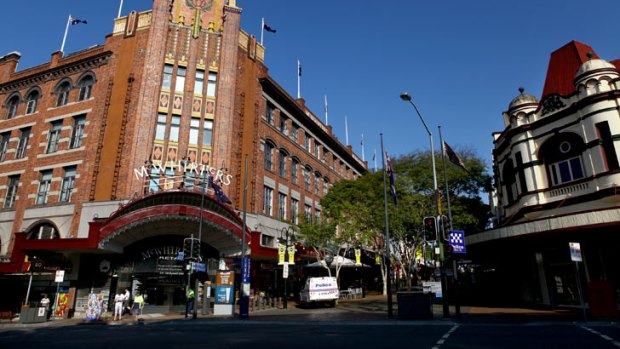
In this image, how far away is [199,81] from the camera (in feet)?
106

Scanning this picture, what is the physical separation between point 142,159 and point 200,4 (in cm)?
1505

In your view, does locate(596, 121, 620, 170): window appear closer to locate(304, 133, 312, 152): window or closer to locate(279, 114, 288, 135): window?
locate(279, 114, 288, 135): window

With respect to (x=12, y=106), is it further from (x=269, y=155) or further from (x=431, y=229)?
(x=431, y=229)

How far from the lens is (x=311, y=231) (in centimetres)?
3372

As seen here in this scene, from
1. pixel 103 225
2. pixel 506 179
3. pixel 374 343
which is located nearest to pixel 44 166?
pixel 103 225

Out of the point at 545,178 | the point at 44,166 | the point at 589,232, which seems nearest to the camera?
the point at 589,232

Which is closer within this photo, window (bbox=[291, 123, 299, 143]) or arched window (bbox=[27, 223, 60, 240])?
arched window (bbox=[27, 223, 60, 240])

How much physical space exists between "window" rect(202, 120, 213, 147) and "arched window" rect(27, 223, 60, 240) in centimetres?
1290

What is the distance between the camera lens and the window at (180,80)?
104ft

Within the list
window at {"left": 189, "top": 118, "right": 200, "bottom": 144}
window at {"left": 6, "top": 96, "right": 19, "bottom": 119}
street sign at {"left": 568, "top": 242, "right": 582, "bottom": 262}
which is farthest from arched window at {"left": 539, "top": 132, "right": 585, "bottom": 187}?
window at {"left": 6, "top": 96, "right": 19, "bottom": 119}

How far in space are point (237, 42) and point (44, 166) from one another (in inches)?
740

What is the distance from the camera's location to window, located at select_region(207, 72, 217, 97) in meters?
32.3

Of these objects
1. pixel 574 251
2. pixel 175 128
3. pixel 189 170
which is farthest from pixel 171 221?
pixel 574 251

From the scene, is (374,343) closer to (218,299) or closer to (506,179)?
(218,299)
